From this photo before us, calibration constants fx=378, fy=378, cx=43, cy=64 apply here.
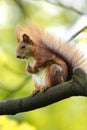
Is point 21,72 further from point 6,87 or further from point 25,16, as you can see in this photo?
point 25,16

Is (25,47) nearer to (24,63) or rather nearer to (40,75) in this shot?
(40,75)

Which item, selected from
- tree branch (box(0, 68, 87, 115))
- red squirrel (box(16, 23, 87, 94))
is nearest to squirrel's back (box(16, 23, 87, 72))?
red squirrel (box(16, 23, 87, 94))

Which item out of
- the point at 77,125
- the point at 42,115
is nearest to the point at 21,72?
the point at 42,115

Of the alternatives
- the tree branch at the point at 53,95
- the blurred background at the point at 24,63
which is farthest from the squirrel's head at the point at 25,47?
the blurred background at the point at 24,63

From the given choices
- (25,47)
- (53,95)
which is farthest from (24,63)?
(53,95)

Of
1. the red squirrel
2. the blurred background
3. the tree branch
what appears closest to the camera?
the tree branch

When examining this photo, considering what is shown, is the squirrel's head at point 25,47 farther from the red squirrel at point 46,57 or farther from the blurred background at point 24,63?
the blurred background at point 24,63

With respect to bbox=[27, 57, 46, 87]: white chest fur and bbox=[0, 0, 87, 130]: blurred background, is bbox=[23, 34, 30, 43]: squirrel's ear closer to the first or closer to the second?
bbox=[27, 57, 46, 87]: white chest fur
